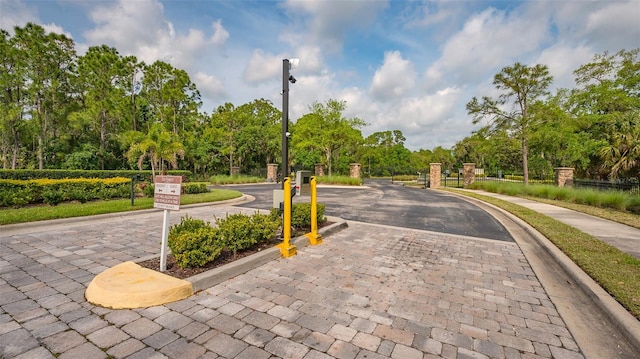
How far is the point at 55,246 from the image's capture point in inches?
205

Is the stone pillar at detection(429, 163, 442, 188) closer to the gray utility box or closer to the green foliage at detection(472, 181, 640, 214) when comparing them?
the green foliage at detection(472, 181, 640, 214)

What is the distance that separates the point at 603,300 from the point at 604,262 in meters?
1.78

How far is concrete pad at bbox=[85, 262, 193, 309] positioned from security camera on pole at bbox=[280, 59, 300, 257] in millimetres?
1847

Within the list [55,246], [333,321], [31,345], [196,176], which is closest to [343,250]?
[333,321]

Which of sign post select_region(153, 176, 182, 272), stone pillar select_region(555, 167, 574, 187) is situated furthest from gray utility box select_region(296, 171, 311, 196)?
stone pillar select_region(555, 167, 574, 187)

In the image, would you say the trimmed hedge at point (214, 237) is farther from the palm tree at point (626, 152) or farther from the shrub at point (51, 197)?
the palm tree at point (626, 152)

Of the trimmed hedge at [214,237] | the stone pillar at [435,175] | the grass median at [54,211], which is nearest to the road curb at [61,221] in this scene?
the grass median at [54,211]

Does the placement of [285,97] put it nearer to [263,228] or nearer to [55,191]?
[263,228]

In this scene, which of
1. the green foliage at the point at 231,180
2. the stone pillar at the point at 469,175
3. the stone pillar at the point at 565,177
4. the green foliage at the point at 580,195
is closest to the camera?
the green foliage at the point at 580,195

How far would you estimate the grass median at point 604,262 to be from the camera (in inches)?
126

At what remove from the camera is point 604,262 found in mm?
4332

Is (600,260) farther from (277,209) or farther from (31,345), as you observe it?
(31,345)

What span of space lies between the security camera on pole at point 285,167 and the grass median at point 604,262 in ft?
14.5

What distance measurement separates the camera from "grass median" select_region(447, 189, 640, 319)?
320 cm
